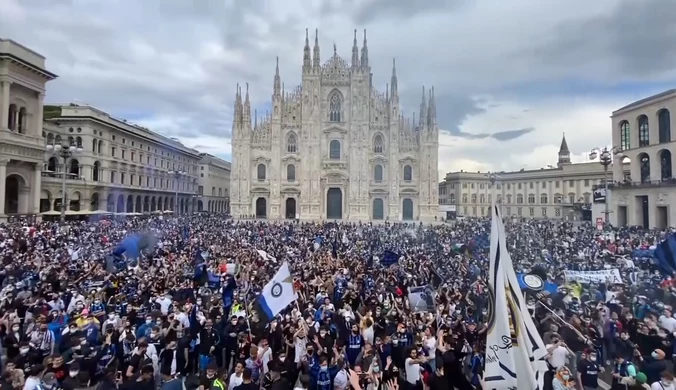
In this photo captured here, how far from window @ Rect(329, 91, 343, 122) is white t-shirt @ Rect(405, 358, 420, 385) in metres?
47.1

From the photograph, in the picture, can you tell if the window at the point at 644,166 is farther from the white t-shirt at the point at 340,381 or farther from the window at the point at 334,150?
the white t-shirt at the point at 340,381

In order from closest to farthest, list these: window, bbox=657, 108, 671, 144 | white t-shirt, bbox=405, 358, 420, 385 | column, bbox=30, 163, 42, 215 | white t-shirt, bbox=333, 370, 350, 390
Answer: white t-shirt, bbox=333, 370, 350, 390 → white t-shirt, bbox=405, 358, 420, 385 → column, bbox=30, 163, 42, 215 → window, bbox=657, 108, 671, 144

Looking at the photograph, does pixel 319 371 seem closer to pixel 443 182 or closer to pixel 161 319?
pixel 161 319

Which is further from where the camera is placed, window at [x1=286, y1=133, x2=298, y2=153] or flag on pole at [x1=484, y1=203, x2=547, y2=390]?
window at [x1=286, y1=133, x2=298, y2=153]

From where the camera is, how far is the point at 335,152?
52.4 meters

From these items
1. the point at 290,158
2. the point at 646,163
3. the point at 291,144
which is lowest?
the point at 646,163

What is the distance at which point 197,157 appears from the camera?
72.1 meters

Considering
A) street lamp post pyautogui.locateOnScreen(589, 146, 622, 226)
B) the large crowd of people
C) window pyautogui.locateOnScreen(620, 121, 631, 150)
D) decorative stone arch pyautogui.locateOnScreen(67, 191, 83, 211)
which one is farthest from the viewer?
decorative stone arch pyautogui.locateOnScreen(67, 191, 83, 211)

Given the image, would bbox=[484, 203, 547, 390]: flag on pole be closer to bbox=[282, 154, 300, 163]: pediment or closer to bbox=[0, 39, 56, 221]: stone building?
bbox=[0, 39, 56, 221]: stone building

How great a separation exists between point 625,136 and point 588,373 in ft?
146

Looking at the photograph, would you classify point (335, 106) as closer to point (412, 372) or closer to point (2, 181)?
point (2, 181)

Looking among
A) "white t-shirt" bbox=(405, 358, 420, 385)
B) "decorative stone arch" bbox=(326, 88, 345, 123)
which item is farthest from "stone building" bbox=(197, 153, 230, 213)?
"white t-shirt" bbox=(405, 358, 420, 385)

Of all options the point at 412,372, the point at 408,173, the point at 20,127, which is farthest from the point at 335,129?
the point at 412,372

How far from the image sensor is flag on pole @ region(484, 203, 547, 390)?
584 cm
